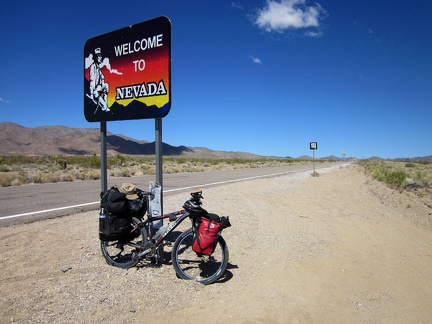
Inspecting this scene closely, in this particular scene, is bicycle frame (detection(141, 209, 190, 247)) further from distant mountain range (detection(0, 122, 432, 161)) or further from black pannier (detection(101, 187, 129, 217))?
distant mountain range (detection(0, 122, 432, 161))

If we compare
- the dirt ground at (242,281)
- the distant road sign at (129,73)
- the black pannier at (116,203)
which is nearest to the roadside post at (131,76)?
the distant road sign at (129,73)

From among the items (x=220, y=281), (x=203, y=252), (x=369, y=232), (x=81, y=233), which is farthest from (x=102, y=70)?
(x=369, y=232)

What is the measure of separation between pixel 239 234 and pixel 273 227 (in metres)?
1.26

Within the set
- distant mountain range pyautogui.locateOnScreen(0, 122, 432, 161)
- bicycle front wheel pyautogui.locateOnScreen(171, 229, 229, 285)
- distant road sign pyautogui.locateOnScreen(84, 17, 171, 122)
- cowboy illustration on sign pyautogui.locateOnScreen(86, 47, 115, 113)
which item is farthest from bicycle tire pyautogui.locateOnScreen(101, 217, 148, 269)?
distant mountain range pyautogui.locateOnScreen(0, 122, 432, 161)

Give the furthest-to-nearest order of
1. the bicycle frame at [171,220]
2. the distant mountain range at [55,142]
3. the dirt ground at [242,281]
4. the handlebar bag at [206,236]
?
1. the distant mountain range at [55,142]
2. the bicycle frame at [171,220]
3. the handlebar bag at [206,236]
4. the dirt ground at [242,281]

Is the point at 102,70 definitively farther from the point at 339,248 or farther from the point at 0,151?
the point at 0,151

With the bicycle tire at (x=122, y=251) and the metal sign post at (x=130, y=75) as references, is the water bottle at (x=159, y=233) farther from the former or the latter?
the metal sign post at (x=130, y=75)

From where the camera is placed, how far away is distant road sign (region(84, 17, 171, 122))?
5301mm

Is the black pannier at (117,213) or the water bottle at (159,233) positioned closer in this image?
the black pannier at (117,213)

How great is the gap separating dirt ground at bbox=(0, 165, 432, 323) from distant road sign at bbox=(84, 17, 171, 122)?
2.39 metres

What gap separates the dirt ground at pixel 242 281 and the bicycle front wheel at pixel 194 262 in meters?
0.15

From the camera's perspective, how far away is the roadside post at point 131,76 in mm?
5305

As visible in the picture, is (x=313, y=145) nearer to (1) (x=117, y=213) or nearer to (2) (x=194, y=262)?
(2) (x=194, y=262)

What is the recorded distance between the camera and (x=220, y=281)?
4965mm
